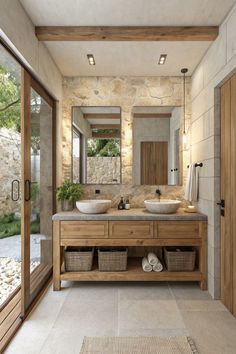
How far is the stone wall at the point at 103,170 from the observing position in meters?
3.56

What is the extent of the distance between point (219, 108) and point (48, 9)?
6.40ft

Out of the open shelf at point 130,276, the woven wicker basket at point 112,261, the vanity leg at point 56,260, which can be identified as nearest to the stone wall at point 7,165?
the vanity leg at point 56,260

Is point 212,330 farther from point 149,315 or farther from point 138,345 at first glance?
point 138,345

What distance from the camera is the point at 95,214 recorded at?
2904 mm

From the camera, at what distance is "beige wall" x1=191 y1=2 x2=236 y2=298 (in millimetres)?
2342

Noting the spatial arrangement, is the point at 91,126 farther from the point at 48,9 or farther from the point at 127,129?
the point at 48,9

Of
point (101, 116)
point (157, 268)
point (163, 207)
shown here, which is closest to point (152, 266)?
point (157, 268)

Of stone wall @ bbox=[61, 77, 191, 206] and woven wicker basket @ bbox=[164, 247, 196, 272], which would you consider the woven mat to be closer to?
woven wicker basket @ bbox=[164, 247, 196, 272]

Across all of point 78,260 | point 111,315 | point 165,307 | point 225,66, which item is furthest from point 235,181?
point 78,260

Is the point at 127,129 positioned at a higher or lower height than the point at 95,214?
higher

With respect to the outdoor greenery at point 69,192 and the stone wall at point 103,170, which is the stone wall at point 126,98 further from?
the outdoor greenery at point 69,192

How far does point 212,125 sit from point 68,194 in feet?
6.34

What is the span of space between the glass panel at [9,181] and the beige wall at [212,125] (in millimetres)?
2138

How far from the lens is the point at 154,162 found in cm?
356
